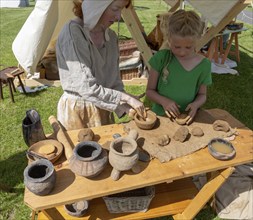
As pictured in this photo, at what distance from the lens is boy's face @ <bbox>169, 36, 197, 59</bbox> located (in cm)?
193

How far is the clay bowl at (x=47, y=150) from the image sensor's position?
160 cm

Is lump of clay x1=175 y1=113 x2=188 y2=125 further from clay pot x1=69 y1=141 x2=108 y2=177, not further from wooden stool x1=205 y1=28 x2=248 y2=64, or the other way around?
wooden stool x1=205 y1=28 x2=248 y2=64

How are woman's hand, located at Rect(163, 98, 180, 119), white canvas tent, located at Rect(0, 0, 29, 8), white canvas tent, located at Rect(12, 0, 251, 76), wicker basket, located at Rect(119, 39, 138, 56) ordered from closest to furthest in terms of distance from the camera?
woman's hand, located at Rect(163, 98, 180, 119)
white canvas tent, located at Rect(12, 0, 251, 76)
wicker basket, located at Rect(119, 39, 138, 56)
white canvas tent, located at Rect(0, 0, 29, 8)

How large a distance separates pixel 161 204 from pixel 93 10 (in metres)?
1.63

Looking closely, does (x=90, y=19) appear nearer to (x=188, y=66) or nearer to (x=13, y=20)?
(x=188, y=66)

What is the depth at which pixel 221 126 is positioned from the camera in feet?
6.49

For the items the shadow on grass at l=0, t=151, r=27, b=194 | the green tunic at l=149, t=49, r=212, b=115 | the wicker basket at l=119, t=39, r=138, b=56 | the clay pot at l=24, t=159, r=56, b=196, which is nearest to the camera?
the clay pot at l=24, t=159, r=56, b=196

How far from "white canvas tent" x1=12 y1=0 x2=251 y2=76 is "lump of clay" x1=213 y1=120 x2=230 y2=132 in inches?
67.6

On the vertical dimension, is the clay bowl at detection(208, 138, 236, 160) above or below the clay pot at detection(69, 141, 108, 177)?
below

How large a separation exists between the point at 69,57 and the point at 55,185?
0.81 m

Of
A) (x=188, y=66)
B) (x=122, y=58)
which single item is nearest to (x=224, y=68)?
(x=122, y=58)

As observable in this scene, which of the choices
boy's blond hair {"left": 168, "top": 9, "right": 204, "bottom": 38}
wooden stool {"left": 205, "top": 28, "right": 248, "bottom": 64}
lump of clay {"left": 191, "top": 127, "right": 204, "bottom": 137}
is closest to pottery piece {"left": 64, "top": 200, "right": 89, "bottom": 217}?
lump of clay {"left": 191, "top": 127, "right": 204, "bottom": 137}

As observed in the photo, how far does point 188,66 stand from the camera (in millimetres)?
2150

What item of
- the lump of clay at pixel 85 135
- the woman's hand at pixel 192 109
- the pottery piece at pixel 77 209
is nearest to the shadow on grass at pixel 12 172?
the pottery piece at pixel 77 209
